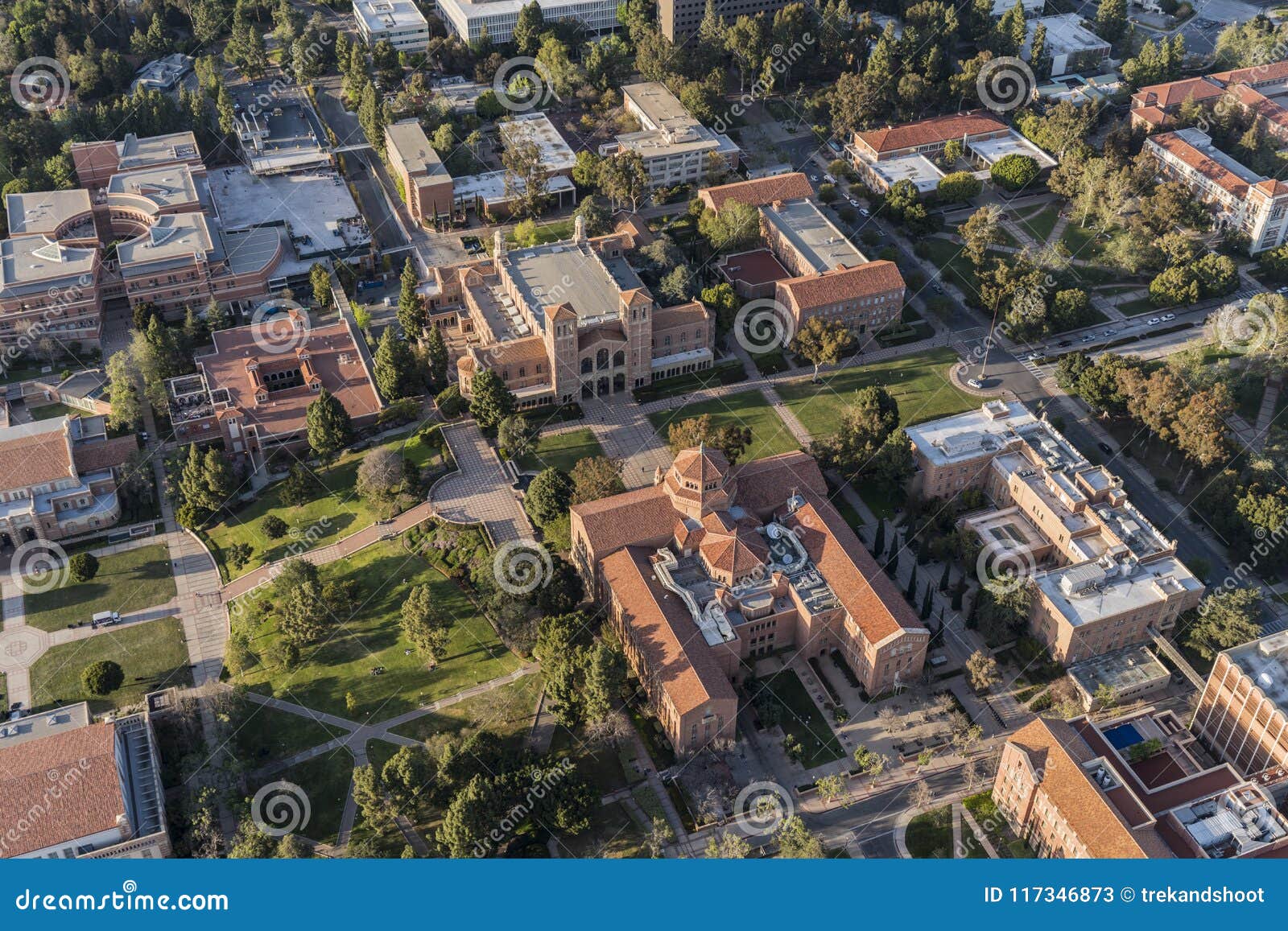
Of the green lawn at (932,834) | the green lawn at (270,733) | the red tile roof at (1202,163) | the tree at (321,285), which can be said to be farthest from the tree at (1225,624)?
the tree at (321,285)

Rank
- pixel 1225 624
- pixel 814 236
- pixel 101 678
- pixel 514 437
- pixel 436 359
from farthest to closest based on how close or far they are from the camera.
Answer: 1. pixel 814 236
2. pixel 436 359
3. pixel 514 437
4. pixel 1225 624
5. pixel 101 678

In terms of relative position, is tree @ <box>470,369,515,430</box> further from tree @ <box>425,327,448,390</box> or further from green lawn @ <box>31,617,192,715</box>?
green lawn @ <box>31,617,192,715</box>

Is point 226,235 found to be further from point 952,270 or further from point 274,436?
point 952,270

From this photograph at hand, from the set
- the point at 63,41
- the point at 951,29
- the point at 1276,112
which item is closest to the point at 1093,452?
the point at 1276,112

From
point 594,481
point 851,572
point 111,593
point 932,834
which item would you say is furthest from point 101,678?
point 932,834

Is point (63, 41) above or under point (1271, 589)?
above

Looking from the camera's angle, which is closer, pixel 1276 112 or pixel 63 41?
pixel 1276 112

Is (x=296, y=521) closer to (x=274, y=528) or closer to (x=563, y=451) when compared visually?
(x=274, y=528)
